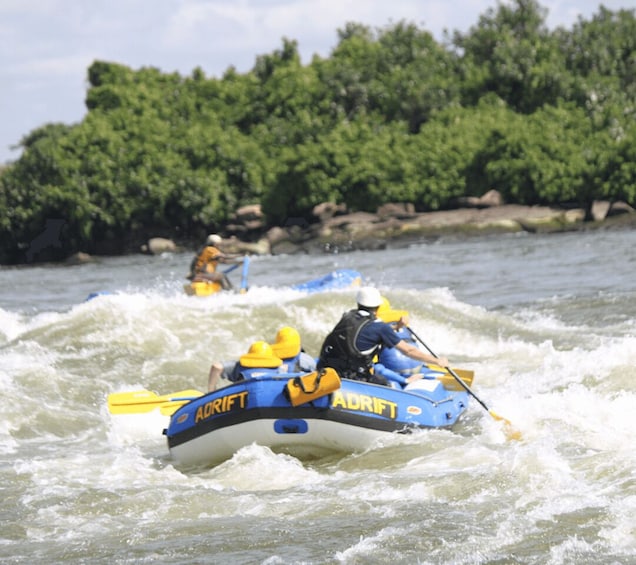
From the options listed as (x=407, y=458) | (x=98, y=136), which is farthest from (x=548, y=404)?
(x=98, y=136)

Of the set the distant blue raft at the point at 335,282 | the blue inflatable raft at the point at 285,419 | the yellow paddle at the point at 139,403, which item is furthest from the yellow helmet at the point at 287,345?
the distant blue raft at the point at 335,282

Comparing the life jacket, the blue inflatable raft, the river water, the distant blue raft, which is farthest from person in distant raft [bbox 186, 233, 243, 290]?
the blue inflatable raft

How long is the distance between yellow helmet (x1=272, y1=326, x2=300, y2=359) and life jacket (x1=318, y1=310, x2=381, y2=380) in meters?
0.27

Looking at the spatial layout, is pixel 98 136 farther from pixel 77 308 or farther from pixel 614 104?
pixel 77 308

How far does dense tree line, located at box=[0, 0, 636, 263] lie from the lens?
50656 millimetres

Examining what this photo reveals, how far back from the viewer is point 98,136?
186 ft

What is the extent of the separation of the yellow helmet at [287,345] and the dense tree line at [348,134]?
3804 centimetres

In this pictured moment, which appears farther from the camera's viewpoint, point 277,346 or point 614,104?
point 614,104

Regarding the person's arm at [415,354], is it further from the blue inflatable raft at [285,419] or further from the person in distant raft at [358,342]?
the blue inflatable raft at [285,419]

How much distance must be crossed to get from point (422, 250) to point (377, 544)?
2997 cm

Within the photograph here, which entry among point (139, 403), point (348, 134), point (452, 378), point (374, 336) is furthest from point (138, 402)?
point (348, 134)

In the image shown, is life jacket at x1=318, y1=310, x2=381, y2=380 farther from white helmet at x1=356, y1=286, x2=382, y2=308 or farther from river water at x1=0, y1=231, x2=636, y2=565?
river water at x1=0, y1=231, x2=636, y2=565

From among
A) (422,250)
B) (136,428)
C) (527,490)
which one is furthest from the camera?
(422,250)

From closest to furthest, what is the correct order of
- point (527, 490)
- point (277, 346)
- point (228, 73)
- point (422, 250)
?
1. point (527, 490)
2. point (277, 346)
3. point (422, 250)
4. point (228, 73)
